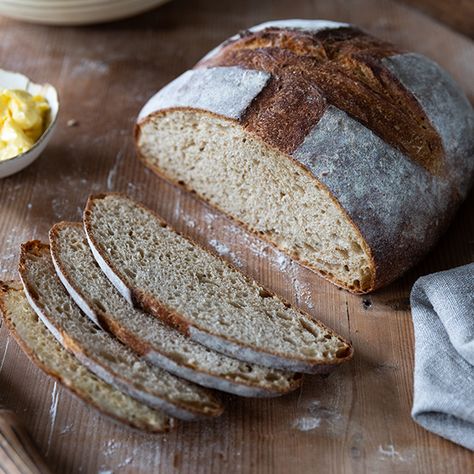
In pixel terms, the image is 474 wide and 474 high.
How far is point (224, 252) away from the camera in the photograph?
3.34 m

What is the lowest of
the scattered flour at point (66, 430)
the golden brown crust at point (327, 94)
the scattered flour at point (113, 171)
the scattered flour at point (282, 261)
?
the scattered flour at point (66, 430)

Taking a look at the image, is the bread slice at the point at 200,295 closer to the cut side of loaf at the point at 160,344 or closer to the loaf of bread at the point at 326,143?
the cut side of loaf at the point at 160,344

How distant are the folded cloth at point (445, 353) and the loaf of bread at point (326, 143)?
200 mm

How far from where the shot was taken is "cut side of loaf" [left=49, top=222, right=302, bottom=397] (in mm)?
2547

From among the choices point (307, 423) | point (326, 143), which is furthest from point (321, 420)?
point (326, 143)

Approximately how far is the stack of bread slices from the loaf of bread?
1.27 feet

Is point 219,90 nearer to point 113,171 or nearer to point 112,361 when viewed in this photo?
point 113,171

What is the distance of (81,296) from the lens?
2.75 meters

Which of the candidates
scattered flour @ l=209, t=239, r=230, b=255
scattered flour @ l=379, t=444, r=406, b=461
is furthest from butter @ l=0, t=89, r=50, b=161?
scattered flour @ l=379, t=444, r=406, b=461

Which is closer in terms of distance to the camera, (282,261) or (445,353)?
(445,353)

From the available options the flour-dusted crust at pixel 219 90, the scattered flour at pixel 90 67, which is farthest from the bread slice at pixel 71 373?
the scattered flour at pixel 90 67

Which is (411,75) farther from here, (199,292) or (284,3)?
(284,3)

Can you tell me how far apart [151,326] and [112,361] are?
21 centimetres

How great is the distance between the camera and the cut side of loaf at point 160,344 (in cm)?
255
